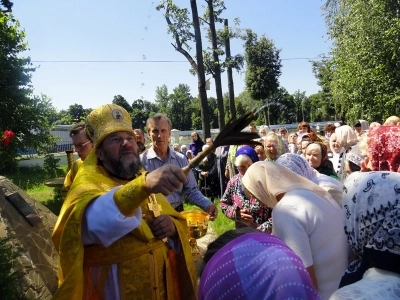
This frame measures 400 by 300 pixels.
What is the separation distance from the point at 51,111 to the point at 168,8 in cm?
718

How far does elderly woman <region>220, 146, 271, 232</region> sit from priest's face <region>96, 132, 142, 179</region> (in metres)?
1.29

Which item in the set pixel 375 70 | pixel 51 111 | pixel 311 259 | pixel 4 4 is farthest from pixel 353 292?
pixel 51 111

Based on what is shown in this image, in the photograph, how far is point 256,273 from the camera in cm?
111

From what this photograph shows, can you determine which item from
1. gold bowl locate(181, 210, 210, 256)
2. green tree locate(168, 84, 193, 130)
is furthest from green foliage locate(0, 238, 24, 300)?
green tree locate(168, 84, 193, 130)

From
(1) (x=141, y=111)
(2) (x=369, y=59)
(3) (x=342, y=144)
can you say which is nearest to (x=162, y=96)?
(1) (x=141, y=111)

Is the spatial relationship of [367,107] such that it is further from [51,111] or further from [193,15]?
[51,111]

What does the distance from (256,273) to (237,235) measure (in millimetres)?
253

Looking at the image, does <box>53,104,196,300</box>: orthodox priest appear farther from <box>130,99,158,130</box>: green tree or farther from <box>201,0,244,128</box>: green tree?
<box>130,99,158,130</box>: green tree

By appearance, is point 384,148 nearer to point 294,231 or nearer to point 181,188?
point 294,231

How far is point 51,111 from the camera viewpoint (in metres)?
18.9

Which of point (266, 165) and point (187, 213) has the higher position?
point (266, 165)

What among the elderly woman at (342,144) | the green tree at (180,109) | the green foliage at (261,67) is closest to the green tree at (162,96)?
the green tree at (180,109)

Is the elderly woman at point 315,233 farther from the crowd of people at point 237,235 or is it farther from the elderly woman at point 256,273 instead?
the elderly woman at point 256,273

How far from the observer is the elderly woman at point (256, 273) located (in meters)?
1.08
